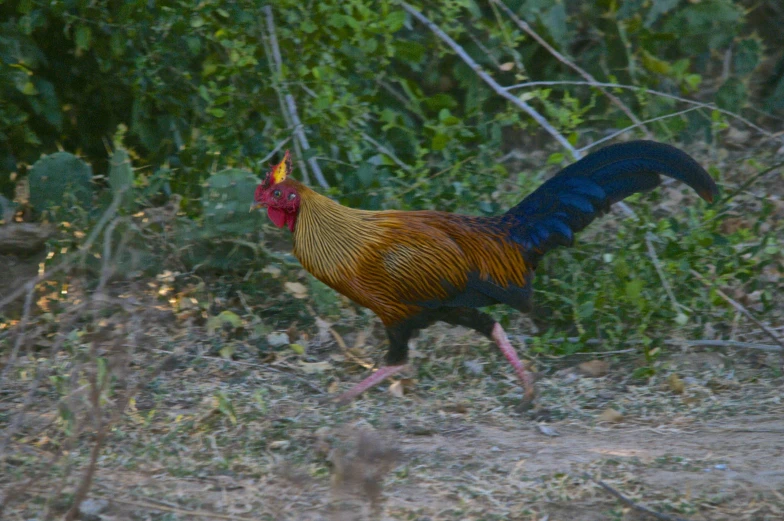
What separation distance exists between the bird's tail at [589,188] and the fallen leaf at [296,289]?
1300mm

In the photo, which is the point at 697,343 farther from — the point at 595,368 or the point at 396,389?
the point at 396,389

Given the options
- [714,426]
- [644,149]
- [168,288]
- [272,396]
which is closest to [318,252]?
[272,396]

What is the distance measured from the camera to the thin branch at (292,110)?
557cm

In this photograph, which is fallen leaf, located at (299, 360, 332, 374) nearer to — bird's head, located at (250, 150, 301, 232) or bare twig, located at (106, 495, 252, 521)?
bird's head, located at (250, 150, 301, 232)

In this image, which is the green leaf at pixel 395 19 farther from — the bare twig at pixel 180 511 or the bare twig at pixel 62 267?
the bare twig at pixel 180 511

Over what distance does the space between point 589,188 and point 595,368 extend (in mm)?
960

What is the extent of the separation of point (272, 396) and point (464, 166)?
1.86 m

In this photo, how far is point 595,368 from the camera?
4.97m

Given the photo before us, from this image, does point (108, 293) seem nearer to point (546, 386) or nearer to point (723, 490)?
point (546, 386)

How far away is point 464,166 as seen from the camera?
5.59m

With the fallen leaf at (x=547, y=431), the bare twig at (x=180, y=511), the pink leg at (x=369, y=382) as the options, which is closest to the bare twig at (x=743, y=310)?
the fallen leaf at (x=547, y=431)

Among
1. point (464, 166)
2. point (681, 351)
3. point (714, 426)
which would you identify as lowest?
point (714, 426)

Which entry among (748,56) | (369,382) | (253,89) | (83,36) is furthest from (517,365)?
(748,56)

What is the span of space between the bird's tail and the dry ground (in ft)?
2.48
